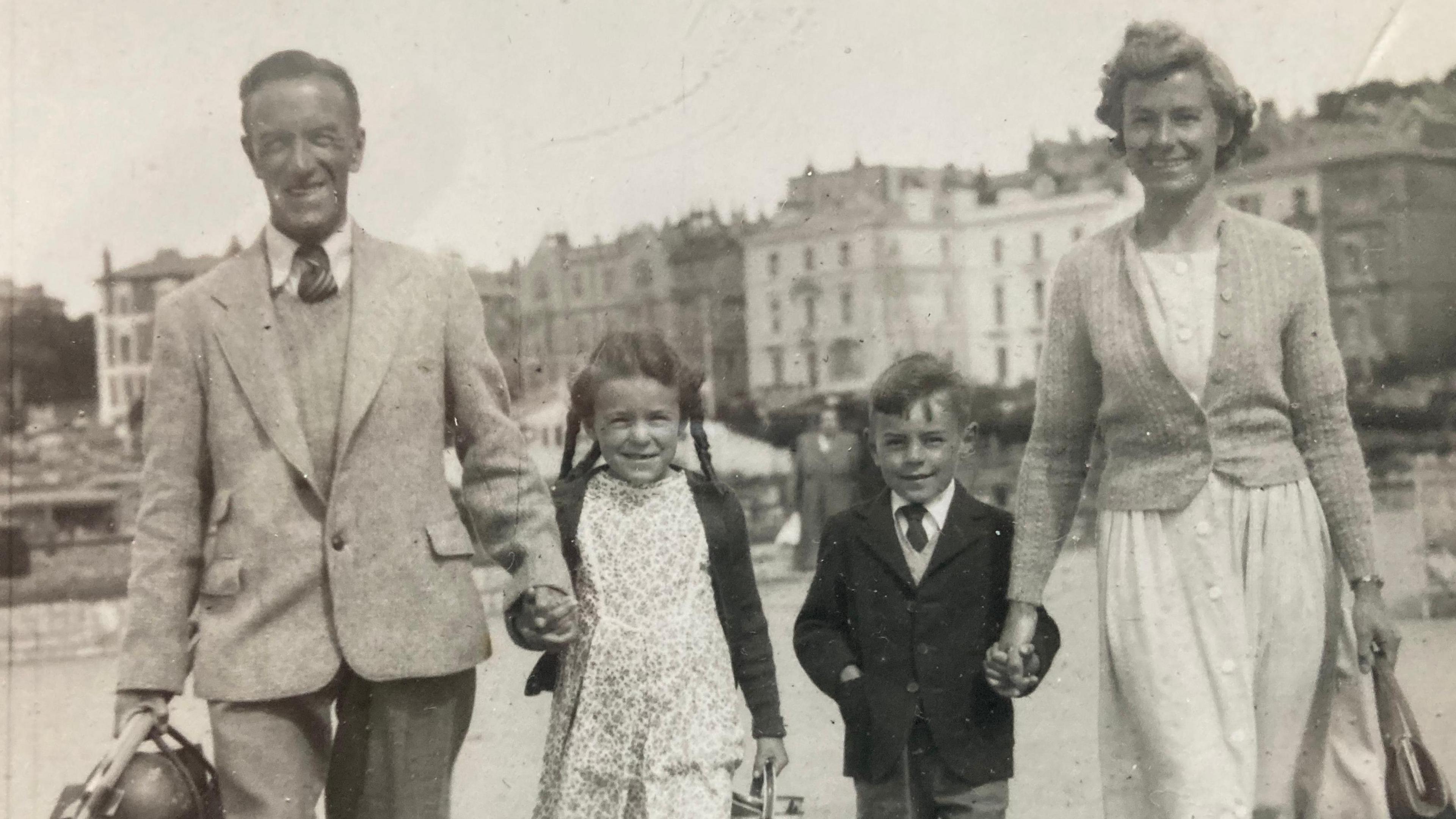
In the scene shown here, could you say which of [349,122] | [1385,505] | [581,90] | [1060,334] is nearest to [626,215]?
[581,90]

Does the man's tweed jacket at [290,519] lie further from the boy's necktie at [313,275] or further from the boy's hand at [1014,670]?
the boy's hand at [1014,670]

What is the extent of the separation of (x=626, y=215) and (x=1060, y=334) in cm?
147

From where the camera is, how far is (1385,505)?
4973 millimetres

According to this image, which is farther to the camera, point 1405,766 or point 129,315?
point 129,315

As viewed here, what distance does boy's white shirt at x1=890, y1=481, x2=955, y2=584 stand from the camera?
143 inches

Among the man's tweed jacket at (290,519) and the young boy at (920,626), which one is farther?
the young boy at (920,626)

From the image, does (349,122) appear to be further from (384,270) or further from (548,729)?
(548,729)

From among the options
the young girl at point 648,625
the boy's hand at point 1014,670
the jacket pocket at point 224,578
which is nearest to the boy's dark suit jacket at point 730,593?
the young girl at point 648,625

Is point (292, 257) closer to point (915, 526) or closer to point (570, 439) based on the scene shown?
point (570, 439)

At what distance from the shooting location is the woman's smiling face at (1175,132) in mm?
3500

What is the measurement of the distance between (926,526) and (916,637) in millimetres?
285

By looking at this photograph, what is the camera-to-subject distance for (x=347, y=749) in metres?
3.43

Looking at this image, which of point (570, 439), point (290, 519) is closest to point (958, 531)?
point (570, 439)

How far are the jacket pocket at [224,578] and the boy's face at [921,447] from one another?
1599mm
